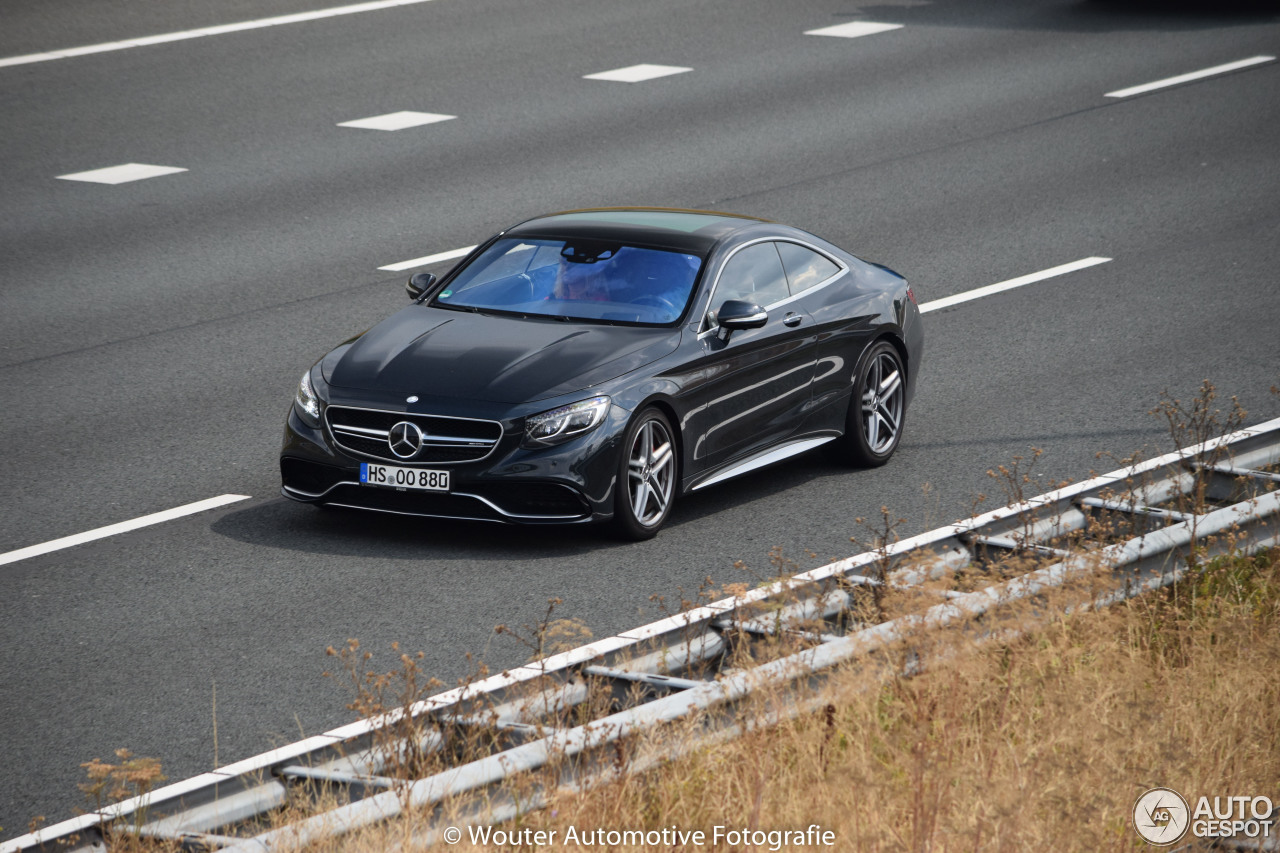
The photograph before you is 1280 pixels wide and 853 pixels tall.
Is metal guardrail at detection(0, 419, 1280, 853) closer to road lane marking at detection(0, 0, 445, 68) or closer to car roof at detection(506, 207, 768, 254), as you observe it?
car roof at detection(506, 207, 768, 254)

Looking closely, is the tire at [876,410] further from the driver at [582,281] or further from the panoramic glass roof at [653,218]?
the driver at [582,281]

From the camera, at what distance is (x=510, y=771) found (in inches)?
196

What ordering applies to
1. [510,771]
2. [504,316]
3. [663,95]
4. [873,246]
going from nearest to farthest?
1. [510,771]
2. [504,316]
3. [873,246]
4. [663,95]

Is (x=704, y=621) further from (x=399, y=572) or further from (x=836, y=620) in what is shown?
(x=399, y=572)

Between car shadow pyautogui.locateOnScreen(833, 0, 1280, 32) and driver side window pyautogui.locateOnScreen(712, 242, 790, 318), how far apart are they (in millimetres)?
15684

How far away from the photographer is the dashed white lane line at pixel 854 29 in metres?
23.7

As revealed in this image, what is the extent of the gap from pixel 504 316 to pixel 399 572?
181 cm

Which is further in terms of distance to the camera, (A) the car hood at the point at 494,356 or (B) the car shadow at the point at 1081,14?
(B) the car shadow at the point at 1081,14

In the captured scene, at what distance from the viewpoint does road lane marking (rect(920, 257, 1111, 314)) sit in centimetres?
1358

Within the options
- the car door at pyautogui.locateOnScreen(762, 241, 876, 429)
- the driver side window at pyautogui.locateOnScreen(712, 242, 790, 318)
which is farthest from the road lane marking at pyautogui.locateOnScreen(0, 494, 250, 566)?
the car door at pyautogui.locateOnScreen(762, 241, 876, 429)

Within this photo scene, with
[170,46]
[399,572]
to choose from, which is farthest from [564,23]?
[399,572]

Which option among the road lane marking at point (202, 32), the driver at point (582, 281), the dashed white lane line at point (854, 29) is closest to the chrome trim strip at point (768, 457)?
the driver at point (582, 281)

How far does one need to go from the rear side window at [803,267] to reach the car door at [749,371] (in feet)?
0.24

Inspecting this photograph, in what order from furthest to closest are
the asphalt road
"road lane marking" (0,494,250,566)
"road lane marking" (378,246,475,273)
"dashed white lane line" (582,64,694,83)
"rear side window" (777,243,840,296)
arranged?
1. "dashed white lane line" (582,64,694,83)
2. "road lane marking" (378,246,475,273)
3. "rear side window" (777,243,840,296)
4. "road lane marking" (0,494,250,566)
5. the asphalt road
